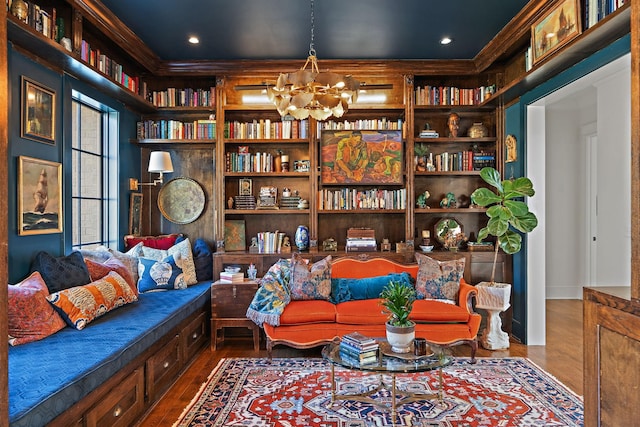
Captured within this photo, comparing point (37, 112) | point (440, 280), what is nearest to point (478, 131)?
point (440, 280)

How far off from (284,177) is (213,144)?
991 mm

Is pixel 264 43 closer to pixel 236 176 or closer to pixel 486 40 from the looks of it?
pixel 236 176

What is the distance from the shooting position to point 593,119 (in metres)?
6.69

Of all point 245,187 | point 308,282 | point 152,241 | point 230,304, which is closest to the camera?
point 308,282

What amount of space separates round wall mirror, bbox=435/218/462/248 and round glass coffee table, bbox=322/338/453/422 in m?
2.28

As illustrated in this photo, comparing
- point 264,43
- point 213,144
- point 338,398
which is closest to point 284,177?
point 213,144

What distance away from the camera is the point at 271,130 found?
5.29m

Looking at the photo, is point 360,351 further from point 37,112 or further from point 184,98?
point 184,98

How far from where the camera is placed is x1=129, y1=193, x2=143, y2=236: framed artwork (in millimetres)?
5148

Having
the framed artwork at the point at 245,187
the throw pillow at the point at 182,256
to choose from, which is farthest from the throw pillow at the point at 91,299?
the framed artwork at the point at 245,187

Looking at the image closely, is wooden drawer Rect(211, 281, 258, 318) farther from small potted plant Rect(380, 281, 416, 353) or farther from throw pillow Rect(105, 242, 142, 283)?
small potted plant Rect(380, 281, 416, 353)

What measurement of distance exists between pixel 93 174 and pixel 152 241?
98cm

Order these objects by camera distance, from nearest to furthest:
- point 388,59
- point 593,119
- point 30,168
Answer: point 30,168, point 388,59, point 593,119

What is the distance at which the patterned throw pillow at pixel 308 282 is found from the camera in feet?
14.7
